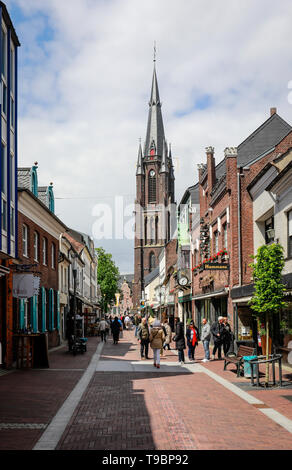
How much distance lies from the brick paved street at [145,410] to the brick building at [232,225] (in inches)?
249

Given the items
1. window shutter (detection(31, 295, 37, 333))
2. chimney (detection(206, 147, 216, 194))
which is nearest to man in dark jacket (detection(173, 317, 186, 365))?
window shutter (detection(31, 295, 37, 333))

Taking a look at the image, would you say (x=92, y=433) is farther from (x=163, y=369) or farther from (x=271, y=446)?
(x=163, y=369)

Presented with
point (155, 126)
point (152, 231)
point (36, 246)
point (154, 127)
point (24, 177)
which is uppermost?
point (155, 126)

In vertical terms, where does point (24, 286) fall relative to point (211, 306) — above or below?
above

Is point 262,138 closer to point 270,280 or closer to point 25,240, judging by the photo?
point 25,240

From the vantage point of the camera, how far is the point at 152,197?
107 m

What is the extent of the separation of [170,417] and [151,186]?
99.7 meters

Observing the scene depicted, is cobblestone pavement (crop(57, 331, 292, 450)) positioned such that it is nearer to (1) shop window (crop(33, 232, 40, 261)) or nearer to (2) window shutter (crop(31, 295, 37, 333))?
(2) window shutter (crop(31, 295, 37, 333))

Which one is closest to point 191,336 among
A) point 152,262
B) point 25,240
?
point 25,240

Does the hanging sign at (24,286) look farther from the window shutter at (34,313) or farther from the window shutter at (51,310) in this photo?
the window shutter at (51,310)

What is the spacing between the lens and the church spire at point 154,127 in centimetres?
10450

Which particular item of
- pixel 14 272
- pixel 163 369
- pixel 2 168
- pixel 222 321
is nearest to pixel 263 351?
pixel 222 321

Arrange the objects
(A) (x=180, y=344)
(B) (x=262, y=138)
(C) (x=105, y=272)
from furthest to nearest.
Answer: (C) (x=105, y=272) < (B) (x=262, y=138) < (A) (x=180, y=344)
